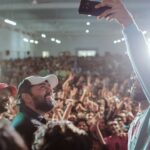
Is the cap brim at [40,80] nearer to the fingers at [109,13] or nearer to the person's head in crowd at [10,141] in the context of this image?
the fingers at [109,13]

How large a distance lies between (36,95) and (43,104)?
0.37 feet

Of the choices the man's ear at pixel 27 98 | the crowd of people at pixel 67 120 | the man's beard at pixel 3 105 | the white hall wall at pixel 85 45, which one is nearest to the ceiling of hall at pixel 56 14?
the white hall wall at pixel 85 45

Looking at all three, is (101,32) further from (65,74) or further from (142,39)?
(142,39)

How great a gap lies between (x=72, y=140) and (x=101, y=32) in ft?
105

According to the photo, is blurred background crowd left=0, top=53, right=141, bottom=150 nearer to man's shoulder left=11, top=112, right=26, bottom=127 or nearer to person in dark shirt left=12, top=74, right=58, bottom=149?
person in dark shirt left=12, top=74, right=58, bottom=149

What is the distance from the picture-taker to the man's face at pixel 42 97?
343 cm

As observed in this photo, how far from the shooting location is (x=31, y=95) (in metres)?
3.51

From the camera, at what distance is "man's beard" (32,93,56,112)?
338cm

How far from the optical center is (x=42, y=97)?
356cm

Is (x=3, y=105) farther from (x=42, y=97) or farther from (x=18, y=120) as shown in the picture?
(x=42, y=97)

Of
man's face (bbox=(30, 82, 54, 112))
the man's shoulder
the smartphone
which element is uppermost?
the smartphone

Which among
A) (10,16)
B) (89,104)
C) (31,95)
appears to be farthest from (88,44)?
(31,95)

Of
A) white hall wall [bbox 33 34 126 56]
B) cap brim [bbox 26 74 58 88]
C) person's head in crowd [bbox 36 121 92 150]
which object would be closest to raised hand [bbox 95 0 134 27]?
person's head in crowd [bbox 36 121 92 150]

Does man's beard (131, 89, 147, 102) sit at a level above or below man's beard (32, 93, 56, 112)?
above
